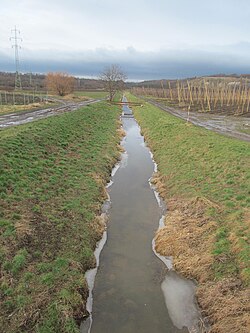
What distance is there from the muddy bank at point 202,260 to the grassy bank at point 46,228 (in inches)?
143

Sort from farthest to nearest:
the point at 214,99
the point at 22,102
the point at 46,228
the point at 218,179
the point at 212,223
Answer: the point at 214,99, the point at 22,102, the point at 218,179, the point at 212,223, the point at 46,228

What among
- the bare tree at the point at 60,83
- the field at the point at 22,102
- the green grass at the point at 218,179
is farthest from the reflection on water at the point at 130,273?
the bare tree at the point at 60,83

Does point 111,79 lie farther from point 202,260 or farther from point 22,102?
point 202,260

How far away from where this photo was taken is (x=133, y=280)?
11211 mm

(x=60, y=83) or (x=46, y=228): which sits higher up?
(x=60, y=83)

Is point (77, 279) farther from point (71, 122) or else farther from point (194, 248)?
point (71, 122)

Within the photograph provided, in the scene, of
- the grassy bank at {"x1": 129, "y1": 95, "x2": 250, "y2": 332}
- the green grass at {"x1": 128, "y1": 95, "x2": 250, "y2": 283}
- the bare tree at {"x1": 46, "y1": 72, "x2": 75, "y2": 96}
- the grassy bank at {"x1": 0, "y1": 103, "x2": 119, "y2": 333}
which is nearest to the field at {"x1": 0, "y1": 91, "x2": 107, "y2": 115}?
the bare tree at {"x1": 46, "y1": 72, "x2": 75, "y2": 96}

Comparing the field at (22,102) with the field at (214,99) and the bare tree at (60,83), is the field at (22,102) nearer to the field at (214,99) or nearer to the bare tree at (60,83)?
the bare tree at (60,83)

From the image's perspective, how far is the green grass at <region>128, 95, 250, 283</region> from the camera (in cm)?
1154

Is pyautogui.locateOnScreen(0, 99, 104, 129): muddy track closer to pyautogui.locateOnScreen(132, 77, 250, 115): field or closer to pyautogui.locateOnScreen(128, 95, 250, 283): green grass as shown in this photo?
pyautogui.locateOnScreen(128, 95, 250, 283): green grass

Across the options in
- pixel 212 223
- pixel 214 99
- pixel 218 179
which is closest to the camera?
pixel 212 223

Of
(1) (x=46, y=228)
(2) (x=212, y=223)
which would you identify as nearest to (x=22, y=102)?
(1) (x=46, y=228)

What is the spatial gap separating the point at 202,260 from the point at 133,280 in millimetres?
2828

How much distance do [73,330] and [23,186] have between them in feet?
31.7
